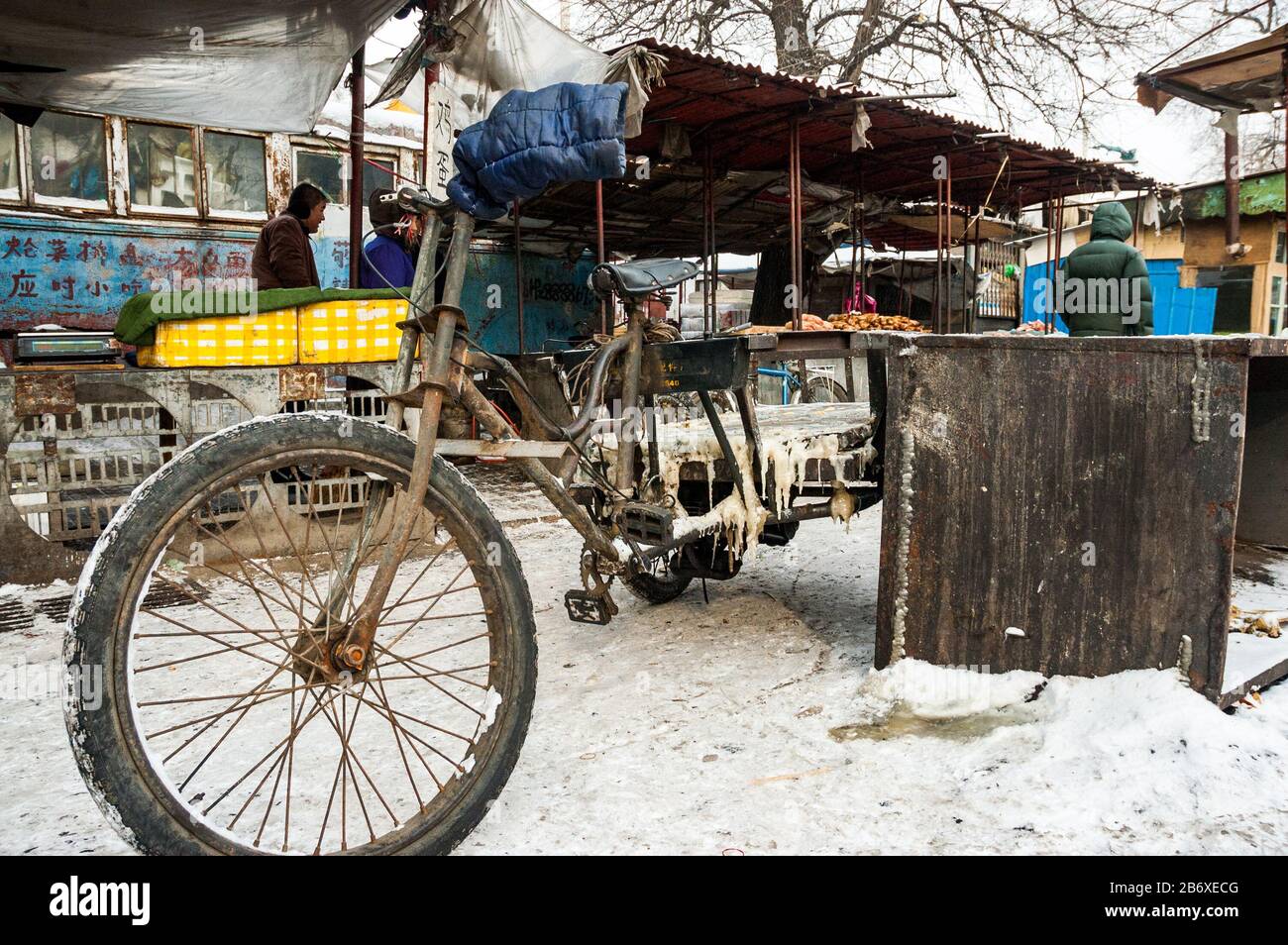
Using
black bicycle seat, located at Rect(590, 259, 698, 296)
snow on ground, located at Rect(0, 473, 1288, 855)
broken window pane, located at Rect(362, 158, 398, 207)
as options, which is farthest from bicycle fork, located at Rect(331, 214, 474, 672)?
broken window pane, located at Rect(362, 158, 398, 207)

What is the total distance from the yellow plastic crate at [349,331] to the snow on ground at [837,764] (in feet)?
8.39

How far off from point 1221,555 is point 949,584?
0.86 m

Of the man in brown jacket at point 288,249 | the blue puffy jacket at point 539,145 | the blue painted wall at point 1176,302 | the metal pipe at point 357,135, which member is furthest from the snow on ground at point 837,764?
the blue painted wall at point 1176,302

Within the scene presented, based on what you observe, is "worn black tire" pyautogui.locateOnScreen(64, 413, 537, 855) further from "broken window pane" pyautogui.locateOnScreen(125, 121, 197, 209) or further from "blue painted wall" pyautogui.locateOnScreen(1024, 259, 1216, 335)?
"blue painted wall" pyautogui.locateOnScreen(1024, 259, 1216, 335)

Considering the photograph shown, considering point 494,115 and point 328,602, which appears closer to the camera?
point 328,602

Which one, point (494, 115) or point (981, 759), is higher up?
point (494, 115)

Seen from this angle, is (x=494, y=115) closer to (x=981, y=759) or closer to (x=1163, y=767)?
(x=981, y=759)

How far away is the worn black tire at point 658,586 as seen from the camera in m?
4.39

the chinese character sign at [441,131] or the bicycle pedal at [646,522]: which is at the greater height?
the chinese character sign at [441,131]

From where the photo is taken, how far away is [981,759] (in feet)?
8.93

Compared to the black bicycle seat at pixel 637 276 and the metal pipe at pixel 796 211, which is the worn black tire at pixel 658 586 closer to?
the black bicycle seat at pixel 637 276

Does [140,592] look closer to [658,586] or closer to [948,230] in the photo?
[658,586]

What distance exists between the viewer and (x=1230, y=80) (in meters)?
7.24

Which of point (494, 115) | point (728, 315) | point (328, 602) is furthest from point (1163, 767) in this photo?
point (728, 315)
